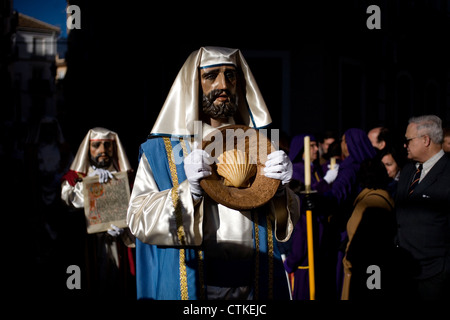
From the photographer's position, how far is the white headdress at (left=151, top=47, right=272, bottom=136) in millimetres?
2818

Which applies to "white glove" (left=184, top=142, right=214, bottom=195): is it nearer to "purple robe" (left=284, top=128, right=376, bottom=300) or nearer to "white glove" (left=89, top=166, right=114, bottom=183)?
"purple robe" (left=284, top=128, right=376, bottom=300)

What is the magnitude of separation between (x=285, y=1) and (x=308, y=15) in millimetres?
530

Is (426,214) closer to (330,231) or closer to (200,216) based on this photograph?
(330,231)

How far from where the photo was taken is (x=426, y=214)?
3.89m

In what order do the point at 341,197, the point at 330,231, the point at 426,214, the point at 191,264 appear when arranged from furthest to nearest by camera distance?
the point at 330,231 → the point at 341,197 → the point at 426,214 → the point at 191,264

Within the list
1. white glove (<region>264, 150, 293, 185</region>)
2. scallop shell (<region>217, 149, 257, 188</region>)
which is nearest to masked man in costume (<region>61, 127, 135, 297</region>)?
scallop shell (<region>217, 149, 257, 188</region>)

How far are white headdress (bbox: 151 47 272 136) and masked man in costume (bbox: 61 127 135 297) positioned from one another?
2335 mm

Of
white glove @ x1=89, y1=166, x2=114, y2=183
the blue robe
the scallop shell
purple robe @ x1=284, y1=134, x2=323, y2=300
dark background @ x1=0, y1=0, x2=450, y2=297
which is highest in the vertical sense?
dark background @ x1=0, y1=0, x2=450, y2=297

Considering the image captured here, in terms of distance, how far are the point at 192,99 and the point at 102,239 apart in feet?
9.42

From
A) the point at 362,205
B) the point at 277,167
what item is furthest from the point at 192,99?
the point at 362,205

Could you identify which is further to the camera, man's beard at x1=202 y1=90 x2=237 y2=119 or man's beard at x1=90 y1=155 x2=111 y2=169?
man's beard at x1=90 y1=155 x2=111 y2=169

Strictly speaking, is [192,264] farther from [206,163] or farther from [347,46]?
[347,46]

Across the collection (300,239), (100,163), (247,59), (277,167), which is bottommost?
(300,239)

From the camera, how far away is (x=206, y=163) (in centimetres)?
239
